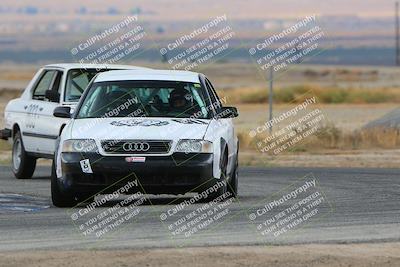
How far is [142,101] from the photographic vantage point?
55.0 ft

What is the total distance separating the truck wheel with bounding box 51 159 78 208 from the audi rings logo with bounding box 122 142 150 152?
2.76ft

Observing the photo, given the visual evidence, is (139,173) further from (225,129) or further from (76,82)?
(76,82)

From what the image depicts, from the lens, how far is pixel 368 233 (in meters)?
13.0

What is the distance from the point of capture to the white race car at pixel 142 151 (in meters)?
15.3

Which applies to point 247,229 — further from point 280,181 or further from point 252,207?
point 280,181

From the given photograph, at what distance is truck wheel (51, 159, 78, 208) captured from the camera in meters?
15.6

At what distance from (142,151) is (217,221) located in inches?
68.8

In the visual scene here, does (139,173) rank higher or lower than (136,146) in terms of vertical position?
lower

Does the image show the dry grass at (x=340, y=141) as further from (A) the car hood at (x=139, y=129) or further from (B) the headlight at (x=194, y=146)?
(B) the headlight at (x=194, y=146)

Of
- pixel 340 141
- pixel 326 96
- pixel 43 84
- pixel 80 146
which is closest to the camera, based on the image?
pixel 80 146

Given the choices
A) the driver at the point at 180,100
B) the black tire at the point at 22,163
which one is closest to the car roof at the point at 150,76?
the driver at the point at 180,100

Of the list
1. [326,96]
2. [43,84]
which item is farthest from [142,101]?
[326,96]

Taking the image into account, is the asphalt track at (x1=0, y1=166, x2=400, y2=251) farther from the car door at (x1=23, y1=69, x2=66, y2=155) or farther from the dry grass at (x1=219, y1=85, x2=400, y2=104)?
the dry grass at (x1=219, y1=85, x2=400, y2=104)

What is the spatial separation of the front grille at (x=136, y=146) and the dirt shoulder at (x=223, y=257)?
147 inches
